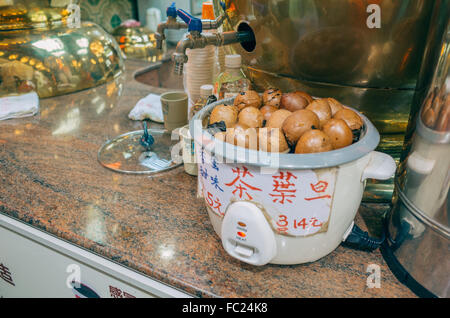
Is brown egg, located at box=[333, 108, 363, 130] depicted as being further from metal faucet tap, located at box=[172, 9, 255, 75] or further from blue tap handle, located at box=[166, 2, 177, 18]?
blue tap handle, located at box=[166, 2, 177, 18]

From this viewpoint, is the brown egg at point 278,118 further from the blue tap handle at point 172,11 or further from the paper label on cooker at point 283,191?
the blue tap handle at point 172,11

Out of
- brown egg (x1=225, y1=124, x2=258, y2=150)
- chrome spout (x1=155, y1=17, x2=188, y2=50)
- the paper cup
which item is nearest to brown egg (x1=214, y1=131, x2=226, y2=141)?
brown egg (x1=225, y1=124, x2=258, y2=150)

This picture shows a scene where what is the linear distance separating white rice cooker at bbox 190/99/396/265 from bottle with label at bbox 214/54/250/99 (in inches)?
8.6

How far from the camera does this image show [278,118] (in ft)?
1.70

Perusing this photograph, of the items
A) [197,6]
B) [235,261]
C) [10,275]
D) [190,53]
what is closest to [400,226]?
[235,261]

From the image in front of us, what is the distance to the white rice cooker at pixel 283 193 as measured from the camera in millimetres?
424

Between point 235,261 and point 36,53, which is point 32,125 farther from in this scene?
point 235,261

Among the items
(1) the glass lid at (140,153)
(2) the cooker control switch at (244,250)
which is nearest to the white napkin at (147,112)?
(1) the glass lid at (140,153)

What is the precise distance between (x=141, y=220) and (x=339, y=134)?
39 cm

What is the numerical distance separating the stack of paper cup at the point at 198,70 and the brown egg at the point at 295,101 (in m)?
0.40

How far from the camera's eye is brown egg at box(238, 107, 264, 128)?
0.52 meters

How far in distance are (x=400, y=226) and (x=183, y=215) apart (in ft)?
1.23

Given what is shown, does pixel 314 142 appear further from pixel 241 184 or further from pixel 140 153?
pixel 140 153

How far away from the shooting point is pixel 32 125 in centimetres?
102
